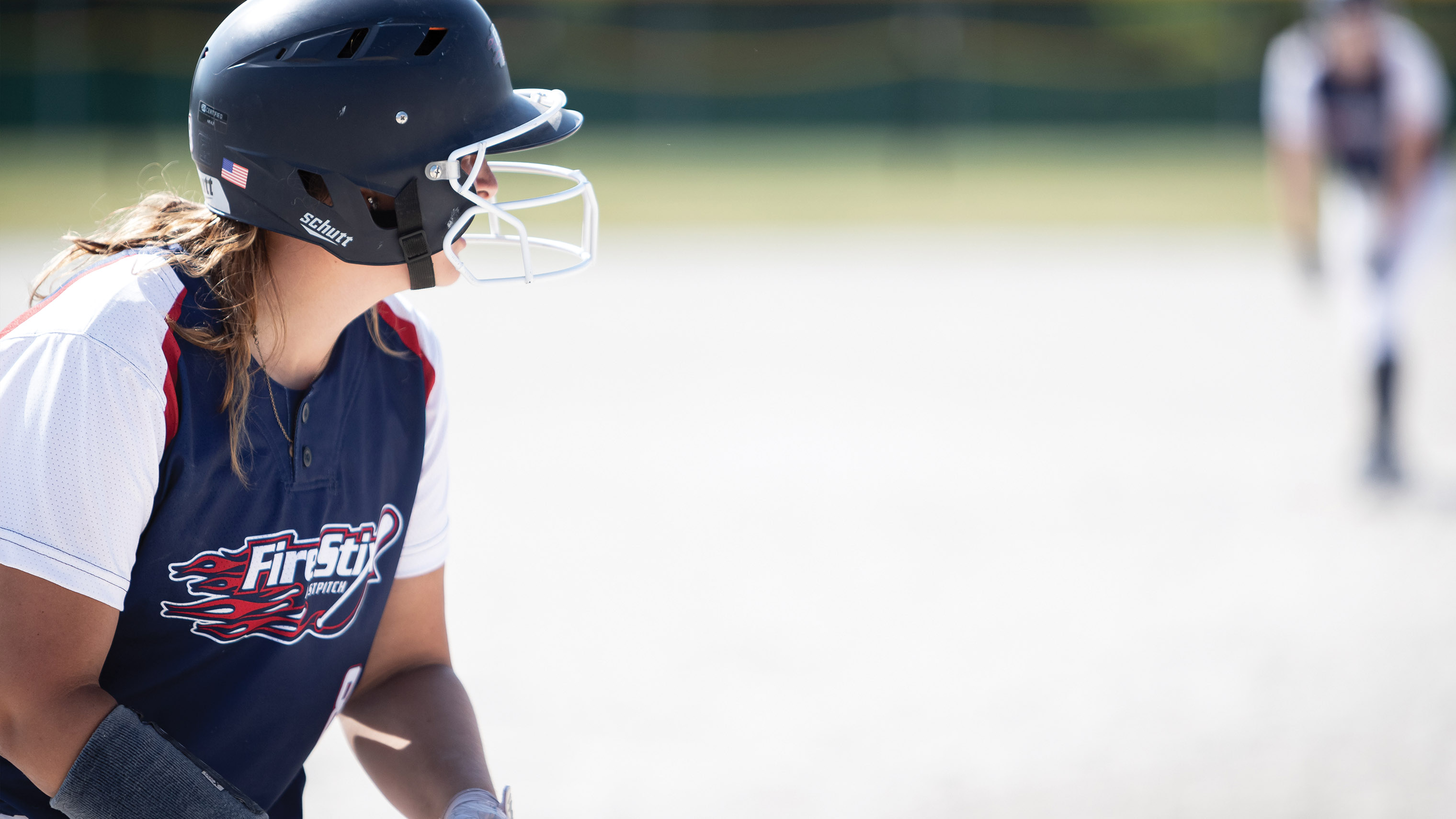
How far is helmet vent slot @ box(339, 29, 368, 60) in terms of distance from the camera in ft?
6.27

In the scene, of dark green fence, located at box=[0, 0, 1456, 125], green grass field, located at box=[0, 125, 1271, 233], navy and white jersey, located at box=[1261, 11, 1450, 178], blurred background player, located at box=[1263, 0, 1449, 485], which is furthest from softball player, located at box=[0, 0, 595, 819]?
dark green fence, located at box=[0, 0, 1456, 125]

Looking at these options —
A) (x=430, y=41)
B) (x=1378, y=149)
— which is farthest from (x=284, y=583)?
(x=1378, y=149)

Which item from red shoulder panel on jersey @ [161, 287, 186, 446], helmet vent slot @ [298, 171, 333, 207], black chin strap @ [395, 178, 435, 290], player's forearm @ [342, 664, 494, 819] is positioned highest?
helmet vent slot @ [298, 171, 333, 207]

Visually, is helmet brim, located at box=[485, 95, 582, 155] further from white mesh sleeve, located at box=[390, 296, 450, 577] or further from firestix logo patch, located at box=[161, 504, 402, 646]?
firestix logo patch, located at box=[161, 504, 402, 646]

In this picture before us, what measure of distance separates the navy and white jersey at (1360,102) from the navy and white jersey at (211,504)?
19.8 ft

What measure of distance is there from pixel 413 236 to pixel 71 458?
64cm

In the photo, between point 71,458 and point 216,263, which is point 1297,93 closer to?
point 216,263

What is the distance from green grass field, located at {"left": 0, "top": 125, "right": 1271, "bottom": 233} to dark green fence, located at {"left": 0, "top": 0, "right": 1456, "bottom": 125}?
1.73 ft

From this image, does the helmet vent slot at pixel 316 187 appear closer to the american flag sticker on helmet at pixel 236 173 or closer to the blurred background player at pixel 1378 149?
the american flag sticker on helmet at pixel 236 173

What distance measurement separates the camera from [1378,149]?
659cm

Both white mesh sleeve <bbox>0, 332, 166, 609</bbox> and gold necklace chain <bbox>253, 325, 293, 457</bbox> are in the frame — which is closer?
white mesh sleeve <bbox>0, 332, 166, 609</bbox>

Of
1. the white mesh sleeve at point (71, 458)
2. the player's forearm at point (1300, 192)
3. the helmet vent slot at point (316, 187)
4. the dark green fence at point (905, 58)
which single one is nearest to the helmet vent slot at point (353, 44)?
the helmet vent slot at point (316, 187)

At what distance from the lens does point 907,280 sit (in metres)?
13.2

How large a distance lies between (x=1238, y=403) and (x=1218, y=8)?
2158 cm
